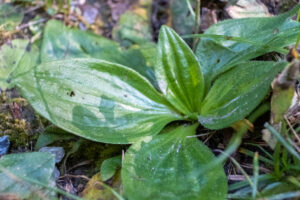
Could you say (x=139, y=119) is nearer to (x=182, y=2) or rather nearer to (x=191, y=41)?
(x=191, y=41)

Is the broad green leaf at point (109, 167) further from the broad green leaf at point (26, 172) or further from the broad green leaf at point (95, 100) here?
the broad green leaf at point (26, 172)

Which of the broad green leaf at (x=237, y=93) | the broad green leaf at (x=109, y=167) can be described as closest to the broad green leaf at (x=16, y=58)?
the broad green leaf at (x=109, y=167)

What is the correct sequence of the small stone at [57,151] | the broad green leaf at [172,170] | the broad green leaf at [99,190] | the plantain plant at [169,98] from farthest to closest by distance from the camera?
1. the small stone at [57,151]
2. the broad green leaf at [99,190]
3. the plantain plant at [169,98]
4. the broad green leaf at [172,170]

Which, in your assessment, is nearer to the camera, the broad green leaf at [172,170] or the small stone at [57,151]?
the broad green leaf at [172,170]

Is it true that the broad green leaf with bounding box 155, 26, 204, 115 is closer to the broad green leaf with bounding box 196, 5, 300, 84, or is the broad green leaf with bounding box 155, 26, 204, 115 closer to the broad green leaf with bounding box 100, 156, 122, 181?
the broad green leaf with bounding box 196, 5, 300, 84

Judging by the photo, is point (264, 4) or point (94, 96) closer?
point (94, 96)

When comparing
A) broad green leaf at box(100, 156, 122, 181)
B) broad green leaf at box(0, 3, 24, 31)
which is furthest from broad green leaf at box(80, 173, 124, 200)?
broad green leaf at box(0, 3, 24, 31)

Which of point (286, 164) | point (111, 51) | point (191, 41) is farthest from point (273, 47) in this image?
point (111, 51)
